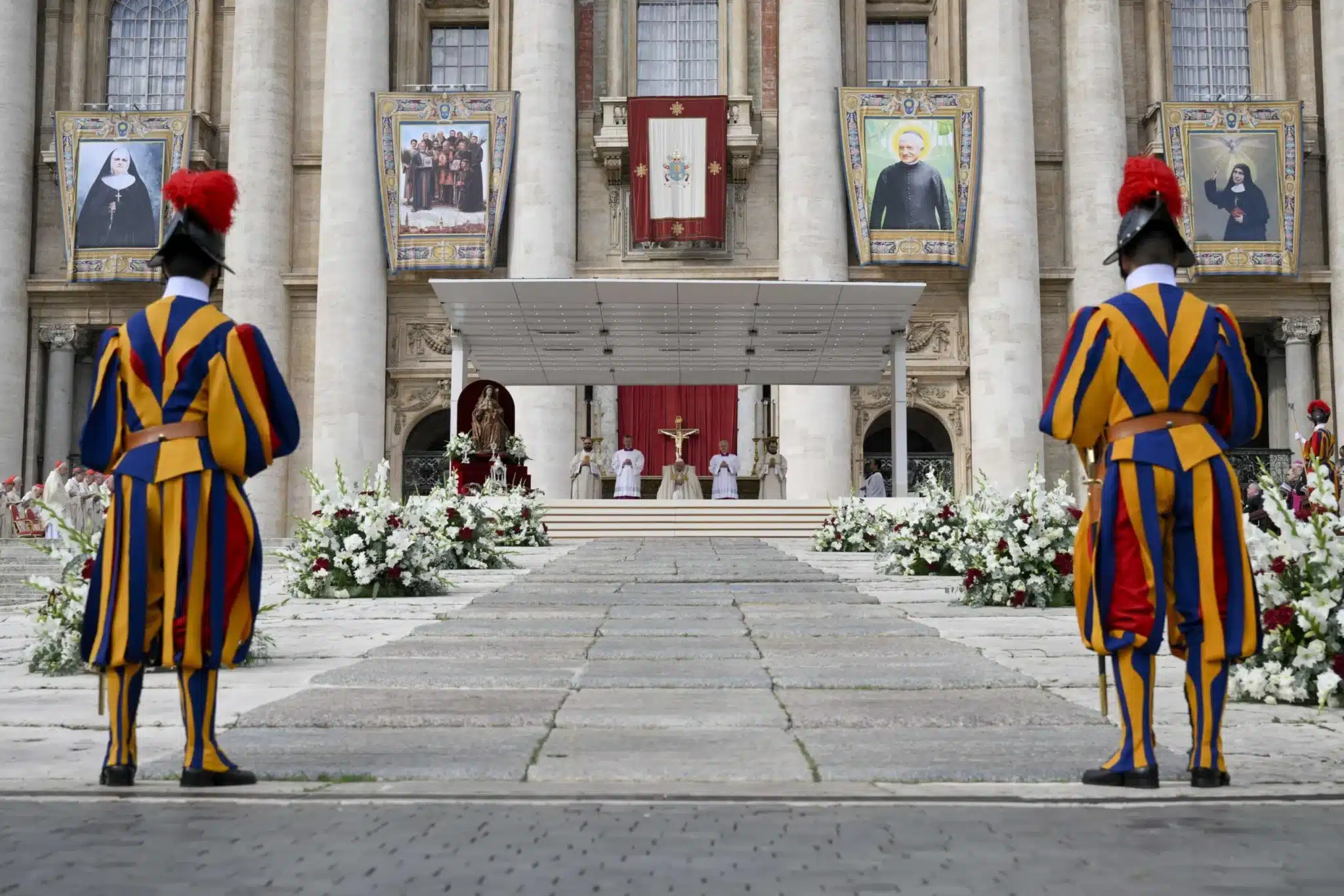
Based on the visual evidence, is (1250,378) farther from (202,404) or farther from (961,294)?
(961,294)

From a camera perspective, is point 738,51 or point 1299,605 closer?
point 1299,605

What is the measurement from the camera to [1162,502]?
13.0 feet

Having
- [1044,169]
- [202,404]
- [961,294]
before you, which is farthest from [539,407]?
Answer: [202,404]

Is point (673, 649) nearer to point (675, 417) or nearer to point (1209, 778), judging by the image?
point (1209, 778)

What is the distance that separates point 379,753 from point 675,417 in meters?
28.9

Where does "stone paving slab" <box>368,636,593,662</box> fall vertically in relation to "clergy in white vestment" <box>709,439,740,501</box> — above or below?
below

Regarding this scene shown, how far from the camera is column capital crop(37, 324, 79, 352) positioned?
31719 mm

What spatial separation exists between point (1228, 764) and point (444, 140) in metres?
27.9

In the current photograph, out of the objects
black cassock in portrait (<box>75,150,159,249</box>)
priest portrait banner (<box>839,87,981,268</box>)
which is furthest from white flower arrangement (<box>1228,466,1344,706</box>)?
black cassock in portrait (<box>75,150,159,249</box>)

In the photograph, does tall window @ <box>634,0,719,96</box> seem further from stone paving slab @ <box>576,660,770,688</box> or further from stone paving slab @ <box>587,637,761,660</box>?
stone paving slab @ <box>576,660,770,688</box>

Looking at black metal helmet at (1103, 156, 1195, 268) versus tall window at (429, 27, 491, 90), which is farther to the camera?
tall window at (429, 27, 491, 90)

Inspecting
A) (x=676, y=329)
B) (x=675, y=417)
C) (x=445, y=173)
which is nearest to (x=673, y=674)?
(x=676, y=329)

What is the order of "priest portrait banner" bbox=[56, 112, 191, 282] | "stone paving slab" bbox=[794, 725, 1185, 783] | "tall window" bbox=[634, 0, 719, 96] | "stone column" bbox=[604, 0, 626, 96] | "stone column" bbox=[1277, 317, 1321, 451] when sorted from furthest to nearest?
1. "tall window" bbox=[634, 0, 719, 96]
2. "stone column" bbox=[604, 0, 626, 96]
3. "stone column" bbox=[1277, 317, 1321, 451]
4. "priest portrait banner" bbox=[56, 112, 191, 282]
5. "stone paving slab" bbox=[794, 725, 1185, 783]

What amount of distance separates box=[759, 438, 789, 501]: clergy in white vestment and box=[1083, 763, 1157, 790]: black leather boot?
25293 mm
